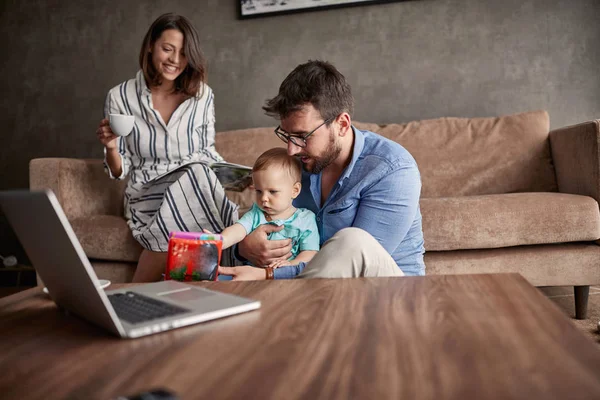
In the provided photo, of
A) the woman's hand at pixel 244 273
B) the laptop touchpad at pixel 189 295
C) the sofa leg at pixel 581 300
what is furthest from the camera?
the sofa leg at pixel 581 300

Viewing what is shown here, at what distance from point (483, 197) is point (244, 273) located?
1257 mm

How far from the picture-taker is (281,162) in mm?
1826

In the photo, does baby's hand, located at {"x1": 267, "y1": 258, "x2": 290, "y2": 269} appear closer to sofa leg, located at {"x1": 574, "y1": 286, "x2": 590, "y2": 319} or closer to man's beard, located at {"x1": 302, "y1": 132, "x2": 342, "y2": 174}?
man's beard, located at {"x1": 302, "y1": 132, "x2": 342, "y2": 174}

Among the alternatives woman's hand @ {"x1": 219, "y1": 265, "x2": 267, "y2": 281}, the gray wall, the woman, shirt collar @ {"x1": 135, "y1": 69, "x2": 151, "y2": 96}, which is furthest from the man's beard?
the gray wall

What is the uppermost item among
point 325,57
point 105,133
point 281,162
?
point 325,57

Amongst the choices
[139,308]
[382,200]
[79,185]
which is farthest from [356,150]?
[79,185]

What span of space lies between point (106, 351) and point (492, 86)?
116 inches

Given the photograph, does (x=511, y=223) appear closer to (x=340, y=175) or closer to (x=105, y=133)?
(x=340, y=175)

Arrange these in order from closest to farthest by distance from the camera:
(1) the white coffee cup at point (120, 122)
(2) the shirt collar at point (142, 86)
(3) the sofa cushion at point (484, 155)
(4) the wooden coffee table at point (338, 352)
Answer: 1. (4) the wooden coffee table at point (338, 352)
2. (1) the white coffee cup at point (120, 122)
3. (2) the shirt collar at point (142, 86)
4. (3) the sofa cushion at point (484, 155)

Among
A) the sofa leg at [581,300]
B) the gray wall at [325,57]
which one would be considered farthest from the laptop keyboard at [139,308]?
the gray wall at [325,57]

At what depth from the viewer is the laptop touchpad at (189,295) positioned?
0.98 meters

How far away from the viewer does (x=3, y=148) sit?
3.88 meters

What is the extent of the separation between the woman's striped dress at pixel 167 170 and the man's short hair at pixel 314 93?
0.63 metres

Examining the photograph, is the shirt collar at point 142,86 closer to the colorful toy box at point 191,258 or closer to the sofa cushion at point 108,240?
the sofa cushion at point 108,240
